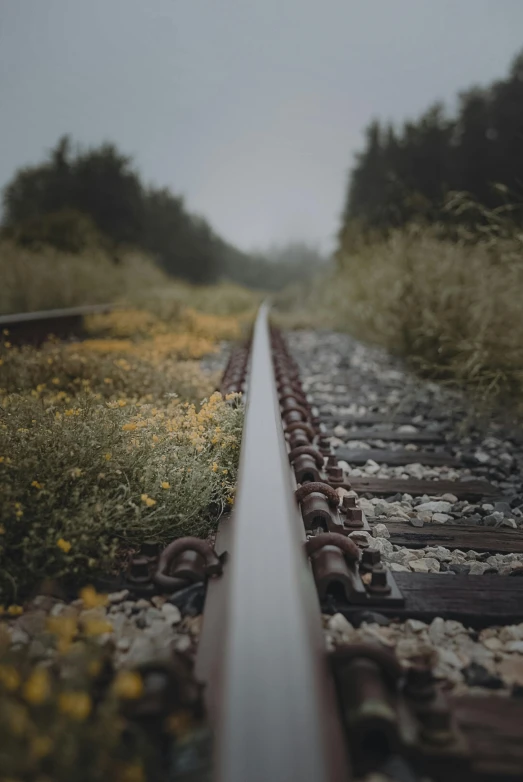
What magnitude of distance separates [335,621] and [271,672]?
2.12ft

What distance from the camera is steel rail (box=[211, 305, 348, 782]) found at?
78cm

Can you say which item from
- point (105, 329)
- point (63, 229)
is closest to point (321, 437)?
point (105, 329)

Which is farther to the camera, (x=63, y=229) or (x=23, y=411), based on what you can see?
(x=63, y=229)

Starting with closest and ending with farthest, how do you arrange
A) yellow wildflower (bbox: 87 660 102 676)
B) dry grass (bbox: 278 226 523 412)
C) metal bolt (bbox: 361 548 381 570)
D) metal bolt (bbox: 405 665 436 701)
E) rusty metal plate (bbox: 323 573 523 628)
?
1. yellow wildflower (bbox: 87 660 102 676)
2. metal bolt (bbox: 405 665 436 701)
3. rusty metal plate (bbox: 323 573 523 628)
4. metal bolt (bbox: 361 548 381 570)
5. dry grass (bbox: 278 226 523 412)

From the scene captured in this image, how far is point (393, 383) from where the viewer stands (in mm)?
5086

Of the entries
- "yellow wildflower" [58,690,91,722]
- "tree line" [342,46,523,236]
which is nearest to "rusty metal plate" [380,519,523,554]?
"yellow wildflower" [58,690,91,722]

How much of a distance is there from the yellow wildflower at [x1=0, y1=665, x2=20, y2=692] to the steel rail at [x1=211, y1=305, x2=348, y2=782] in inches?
13.6

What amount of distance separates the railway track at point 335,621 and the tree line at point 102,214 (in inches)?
658

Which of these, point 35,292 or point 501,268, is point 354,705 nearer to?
point 501,268

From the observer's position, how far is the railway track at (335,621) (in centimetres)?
86

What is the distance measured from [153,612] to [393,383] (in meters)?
3.91

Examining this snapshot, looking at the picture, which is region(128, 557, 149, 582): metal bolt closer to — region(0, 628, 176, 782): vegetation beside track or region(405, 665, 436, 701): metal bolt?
region(0, 628, 176, 782): vegetation beside track

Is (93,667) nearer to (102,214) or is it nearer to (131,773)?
(131,773)

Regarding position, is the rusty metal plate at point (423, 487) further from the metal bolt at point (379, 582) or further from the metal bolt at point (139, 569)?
the metal bolt at point (139, 569)
